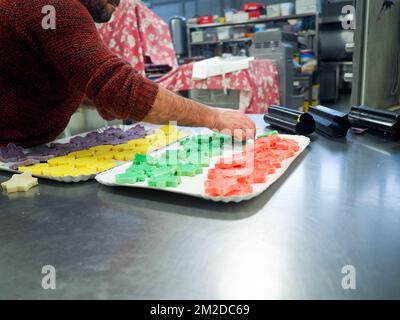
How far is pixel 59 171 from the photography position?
866mm

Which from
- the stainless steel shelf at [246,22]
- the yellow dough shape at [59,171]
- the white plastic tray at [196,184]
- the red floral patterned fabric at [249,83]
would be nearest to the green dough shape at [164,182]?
the white plastic tray at [196,184]

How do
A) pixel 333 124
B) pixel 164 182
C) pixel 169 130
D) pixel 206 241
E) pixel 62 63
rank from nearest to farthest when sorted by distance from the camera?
1. pixel 206 241
2. pixel 164 182
3. pixel 62 63
4. pixel 333 124
5. pixel 169 130

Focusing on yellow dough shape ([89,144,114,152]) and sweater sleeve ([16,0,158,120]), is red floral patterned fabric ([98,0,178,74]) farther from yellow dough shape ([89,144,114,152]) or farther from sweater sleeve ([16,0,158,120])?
sweater sleeve ([16,0,158,120])

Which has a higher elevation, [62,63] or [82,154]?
[62,63]

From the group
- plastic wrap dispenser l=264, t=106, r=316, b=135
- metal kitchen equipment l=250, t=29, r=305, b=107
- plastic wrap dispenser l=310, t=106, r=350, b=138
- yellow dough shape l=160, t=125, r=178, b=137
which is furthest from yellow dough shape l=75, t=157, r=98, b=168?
metal kitchen equipment l=250, t=29, r=305, b=107

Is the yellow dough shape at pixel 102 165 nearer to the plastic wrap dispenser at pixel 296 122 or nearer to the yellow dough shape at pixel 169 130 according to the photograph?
the yellow dough shape at pixel 169 130

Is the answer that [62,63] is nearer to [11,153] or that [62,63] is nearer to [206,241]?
[11,153]

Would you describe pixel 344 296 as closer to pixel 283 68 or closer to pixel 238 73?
pixel 238 73

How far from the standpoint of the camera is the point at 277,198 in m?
0.71

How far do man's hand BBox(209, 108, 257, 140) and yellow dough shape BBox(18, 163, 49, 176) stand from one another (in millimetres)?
479

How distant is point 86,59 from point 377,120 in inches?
37.0

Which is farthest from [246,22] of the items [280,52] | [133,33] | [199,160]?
[199,160]

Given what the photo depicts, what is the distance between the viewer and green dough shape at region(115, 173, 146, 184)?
2.53 ft

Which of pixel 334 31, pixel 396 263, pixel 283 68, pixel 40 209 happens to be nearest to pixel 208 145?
pixel 40 209
